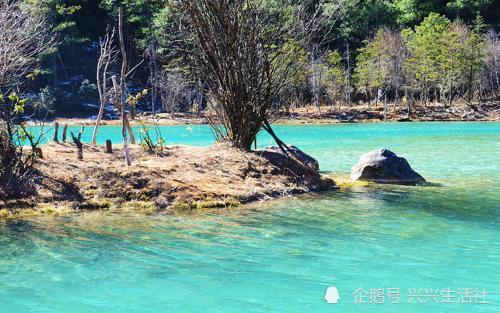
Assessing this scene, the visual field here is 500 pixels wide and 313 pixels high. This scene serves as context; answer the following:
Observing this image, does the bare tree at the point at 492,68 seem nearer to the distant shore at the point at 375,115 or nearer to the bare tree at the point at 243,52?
the distant shore at the point at 375,115

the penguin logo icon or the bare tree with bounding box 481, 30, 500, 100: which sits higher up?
the bare tree with bounding box 481, 30, 500, 100

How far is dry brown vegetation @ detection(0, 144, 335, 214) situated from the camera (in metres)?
10.0

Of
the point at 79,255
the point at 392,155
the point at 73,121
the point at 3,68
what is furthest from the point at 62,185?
the point at 73,121

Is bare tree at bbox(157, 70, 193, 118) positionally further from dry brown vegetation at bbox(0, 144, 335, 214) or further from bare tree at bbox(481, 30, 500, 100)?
dry brown vegetation at bbox(0, 144, 335, 214)

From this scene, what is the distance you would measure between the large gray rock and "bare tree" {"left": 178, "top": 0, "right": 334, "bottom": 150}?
277cm

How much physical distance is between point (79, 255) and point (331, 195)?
5861 mm

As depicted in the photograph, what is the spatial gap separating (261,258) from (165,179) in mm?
4465

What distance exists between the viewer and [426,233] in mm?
Result: 7988

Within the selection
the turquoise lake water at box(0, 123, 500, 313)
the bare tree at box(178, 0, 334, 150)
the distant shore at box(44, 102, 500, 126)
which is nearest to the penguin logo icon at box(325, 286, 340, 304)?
the turquoise lake water at box(0, 123, 500, 313)

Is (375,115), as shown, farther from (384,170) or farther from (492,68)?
(384,170)

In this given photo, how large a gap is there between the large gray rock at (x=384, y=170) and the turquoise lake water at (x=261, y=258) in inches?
112

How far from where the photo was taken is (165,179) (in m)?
10.8

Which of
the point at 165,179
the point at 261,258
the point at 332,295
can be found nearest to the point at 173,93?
the point at 165,179

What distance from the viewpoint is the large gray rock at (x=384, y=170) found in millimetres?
13445
